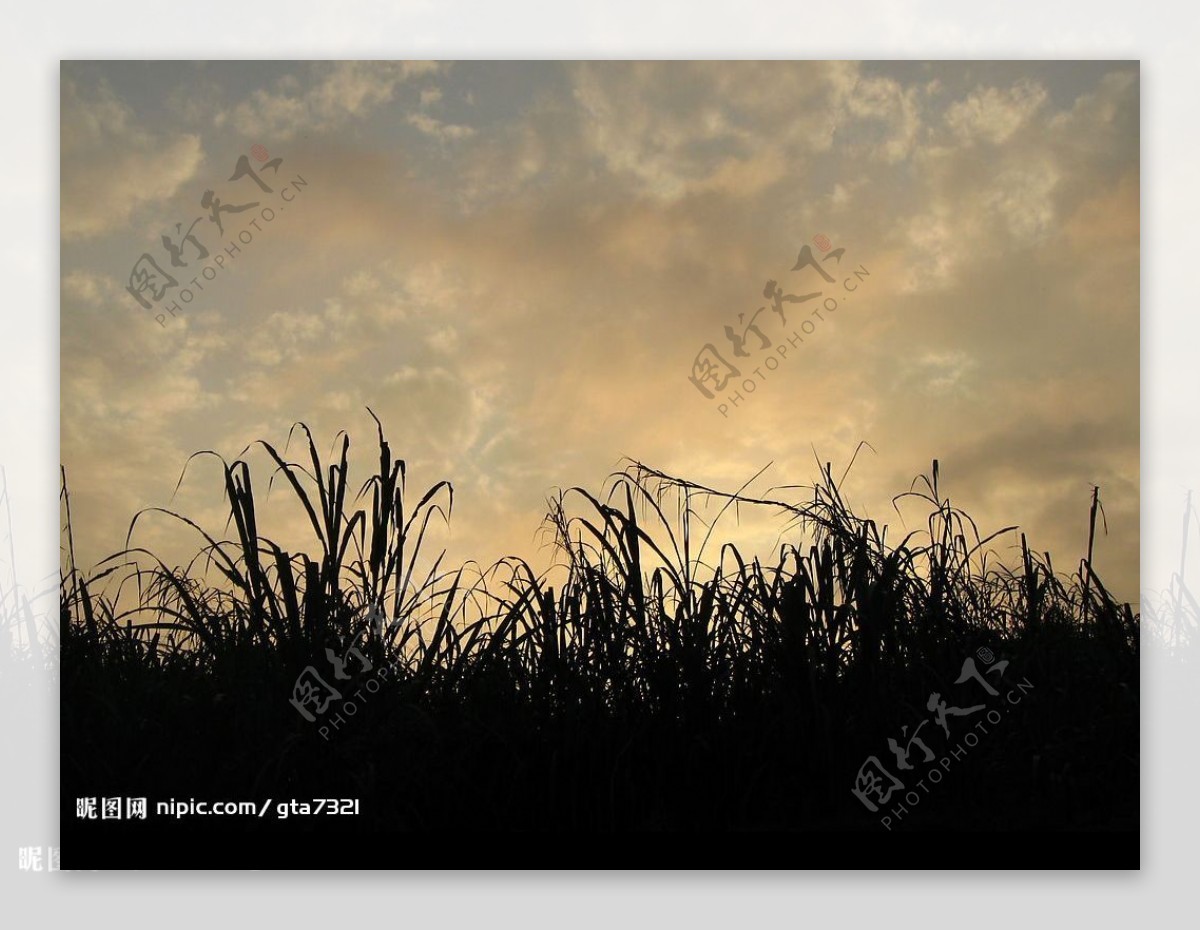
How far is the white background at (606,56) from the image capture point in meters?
2.84

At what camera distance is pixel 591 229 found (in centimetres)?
312

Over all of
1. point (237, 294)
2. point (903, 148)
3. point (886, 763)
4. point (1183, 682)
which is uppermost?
point (903, 148)

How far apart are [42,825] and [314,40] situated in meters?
2.38

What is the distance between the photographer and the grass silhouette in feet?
9.29

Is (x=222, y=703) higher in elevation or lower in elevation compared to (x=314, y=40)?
lower

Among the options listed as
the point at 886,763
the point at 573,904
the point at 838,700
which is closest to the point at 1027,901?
the point at 886,763

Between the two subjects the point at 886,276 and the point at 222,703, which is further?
the point at 886,276

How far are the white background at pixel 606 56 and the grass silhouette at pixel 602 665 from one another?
151 mm

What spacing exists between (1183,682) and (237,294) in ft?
9.83

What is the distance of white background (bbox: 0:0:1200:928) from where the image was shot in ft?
9.30

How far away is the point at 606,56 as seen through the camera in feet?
10.1

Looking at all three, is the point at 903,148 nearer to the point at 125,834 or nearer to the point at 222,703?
the point at 222,703

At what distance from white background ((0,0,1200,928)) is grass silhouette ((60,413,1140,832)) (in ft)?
0.50

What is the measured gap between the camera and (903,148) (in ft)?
10.2
